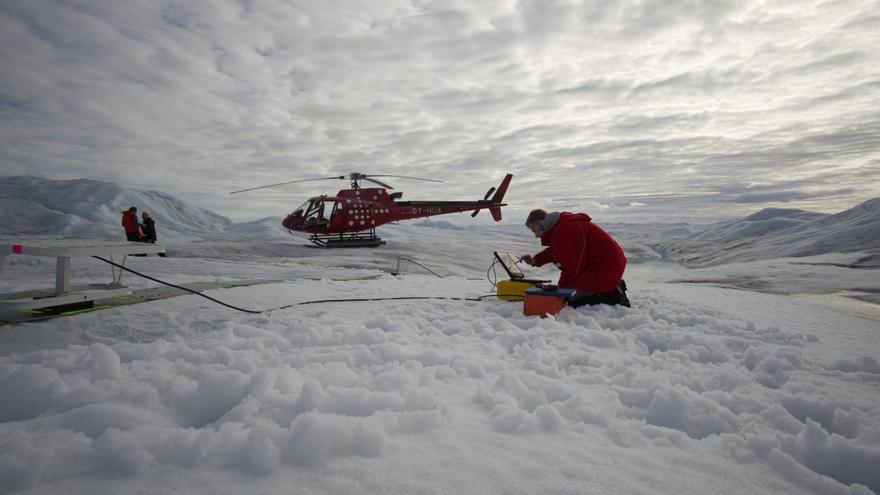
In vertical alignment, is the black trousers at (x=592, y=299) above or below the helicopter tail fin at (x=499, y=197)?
below

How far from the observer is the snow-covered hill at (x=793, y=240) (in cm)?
1942

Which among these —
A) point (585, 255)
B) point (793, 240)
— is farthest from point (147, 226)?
point (793, 240)

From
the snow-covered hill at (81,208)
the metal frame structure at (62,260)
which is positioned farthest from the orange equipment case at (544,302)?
the snow-covered hill at (81,208)

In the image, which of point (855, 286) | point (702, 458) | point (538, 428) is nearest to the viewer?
point (702, 458)

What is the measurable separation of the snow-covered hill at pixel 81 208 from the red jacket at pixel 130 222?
1635 centimetres

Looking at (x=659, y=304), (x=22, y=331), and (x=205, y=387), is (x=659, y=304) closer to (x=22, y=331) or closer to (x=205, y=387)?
(x=205, y=387)

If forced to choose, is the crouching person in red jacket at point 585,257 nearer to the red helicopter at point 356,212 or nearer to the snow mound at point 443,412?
the snow mound at point 443,412

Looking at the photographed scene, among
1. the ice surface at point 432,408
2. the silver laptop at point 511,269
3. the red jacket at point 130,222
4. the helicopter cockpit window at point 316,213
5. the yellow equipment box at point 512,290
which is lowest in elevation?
the ice surface at point 432,408

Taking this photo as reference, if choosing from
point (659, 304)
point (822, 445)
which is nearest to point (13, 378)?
point (822, 445)

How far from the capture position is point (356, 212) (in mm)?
18500

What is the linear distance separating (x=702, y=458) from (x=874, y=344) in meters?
3.45

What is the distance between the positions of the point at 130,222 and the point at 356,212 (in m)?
8.37

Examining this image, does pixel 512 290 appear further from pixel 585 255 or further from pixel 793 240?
pixel 793 240

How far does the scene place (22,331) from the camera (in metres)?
3.19
